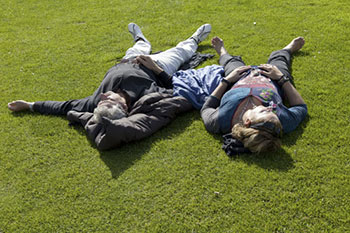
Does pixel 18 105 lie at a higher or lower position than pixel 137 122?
lower

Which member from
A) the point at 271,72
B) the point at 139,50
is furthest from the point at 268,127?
the point at 139,50

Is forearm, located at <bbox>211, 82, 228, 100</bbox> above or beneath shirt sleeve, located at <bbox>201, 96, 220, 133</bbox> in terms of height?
above

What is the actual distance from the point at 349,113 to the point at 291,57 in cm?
205

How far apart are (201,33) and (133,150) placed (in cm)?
398

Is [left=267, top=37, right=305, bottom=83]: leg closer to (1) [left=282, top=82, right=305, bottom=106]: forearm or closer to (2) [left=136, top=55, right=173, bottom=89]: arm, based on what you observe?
(1) [left=282, top=82, right=305, bottom=106]: forearm

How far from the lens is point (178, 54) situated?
717 cm

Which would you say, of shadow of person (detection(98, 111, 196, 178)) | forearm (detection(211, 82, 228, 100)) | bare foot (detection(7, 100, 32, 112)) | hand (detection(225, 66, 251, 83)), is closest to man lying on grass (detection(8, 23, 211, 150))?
bare foot (detection(7, 100, 32, 112))

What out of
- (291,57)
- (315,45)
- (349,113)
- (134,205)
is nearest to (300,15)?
(315,45)

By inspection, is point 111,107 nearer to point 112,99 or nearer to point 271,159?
point 112,99

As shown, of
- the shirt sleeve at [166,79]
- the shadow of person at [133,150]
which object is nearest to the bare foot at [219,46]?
the shirt sleeve at [166,79]

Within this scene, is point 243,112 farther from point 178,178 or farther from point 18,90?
point 18,90

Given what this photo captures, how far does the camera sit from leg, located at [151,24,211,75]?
670 centimetres

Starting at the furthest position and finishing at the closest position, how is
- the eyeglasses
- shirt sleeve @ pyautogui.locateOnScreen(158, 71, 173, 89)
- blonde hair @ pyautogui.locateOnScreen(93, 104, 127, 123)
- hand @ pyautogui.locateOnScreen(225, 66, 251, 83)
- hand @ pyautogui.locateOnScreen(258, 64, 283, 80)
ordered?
shirt sleeve @ pyautogui.locateOnScreen(158, 71, 173, 89), hand @ pyautogui.locateOnScreen(225, 66, 251, 83), hand @ pyautogui.locateOnScreen(258, 64, 283, 80), blonde hair @ pyautogui.locateOnScreen(93, 104, 127, 123), the eyeglasses

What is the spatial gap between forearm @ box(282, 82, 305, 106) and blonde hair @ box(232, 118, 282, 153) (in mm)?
996
